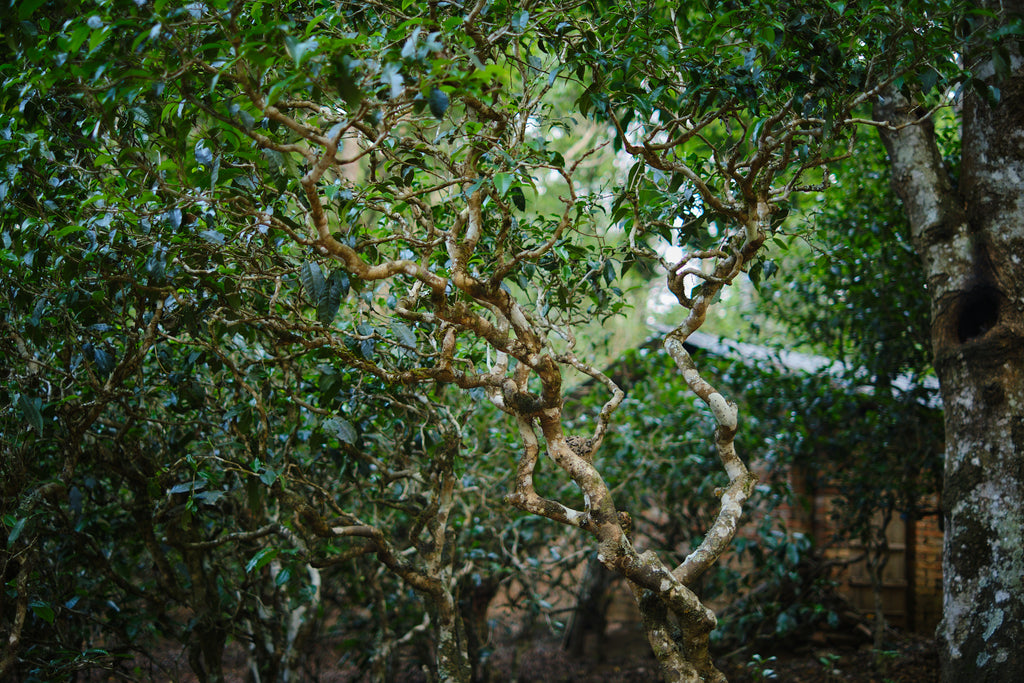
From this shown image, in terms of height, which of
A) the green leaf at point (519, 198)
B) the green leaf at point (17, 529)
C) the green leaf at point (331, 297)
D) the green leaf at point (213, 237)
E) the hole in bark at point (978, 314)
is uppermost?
the hole in bark at point (978, 314)

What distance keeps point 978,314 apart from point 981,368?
16.3 inches

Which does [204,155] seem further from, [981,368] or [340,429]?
[981,368]

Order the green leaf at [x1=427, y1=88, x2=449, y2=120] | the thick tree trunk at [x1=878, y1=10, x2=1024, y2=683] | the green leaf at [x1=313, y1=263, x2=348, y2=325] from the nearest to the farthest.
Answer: the green leaf at [x1=427, y1=88, x2=449, y2=120] → the green leaf at [x1=313, y1=263, x2=348, y2=325] → the thick tree trunk at [x1=878, y1=10, x2=1024, y2=683]

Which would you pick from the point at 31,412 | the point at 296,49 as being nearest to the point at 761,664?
the point at 31,412

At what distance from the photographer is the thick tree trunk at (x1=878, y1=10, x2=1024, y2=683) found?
12.6 feet

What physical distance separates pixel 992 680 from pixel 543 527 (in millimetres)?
3906

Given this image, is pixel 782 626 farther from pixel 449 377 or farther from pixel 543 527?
pixel 449 377

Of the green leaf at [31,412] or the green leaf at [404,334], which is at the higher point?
the green leaf at [404,334]

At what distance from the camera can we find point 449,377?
126 inches

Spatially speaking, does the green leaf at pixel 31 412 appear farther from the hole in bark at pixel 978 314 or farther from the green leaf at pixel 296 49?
the hole in bark at pixel 978 314

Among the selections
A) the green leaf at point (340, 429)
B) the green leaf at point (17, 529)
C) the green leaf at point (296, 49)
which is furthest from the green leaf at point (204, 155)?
the green leaf at point (17, 529)

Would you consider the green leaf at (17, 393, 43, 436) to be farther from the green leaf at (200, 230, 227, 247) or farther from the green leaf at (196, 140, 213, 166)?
the green leaf at (196, 140, 213, 166)

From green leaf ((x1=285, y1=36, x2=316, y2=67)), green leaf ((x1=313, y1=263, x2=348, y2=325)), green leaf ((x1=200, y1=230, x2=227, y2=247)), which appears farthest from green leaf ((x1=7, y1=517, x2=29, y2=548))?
green leaf ((x1=285, y1=36, x2=316, y2=67))

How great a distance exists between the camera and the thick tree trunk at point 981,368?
12.6ft
